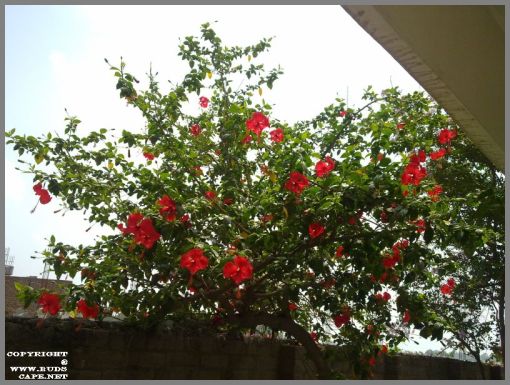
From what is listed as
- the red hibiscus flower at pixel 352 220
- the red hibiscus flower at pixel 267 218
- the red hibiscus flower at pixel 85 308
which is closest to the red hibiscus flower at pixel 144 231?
the red hibiscus flower at pixel 85 308

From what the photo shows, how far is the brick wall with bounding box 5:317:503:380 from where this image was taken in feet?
8.55

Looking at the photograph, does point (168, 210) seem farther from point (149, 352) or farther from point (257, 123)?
point (149, 352)

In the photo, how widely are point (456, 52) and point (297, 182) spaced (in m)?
0.99

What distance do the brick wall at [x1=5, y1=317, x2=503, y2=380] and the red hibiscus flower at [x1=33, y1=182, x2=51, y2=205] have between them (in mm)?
740

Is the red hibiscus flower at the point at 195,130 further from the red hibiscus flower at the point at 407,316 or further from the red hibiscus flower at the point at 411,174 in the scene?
the red hibiscus flower at the point at 407,316

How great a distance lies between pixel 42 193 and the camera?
2578 millimetres

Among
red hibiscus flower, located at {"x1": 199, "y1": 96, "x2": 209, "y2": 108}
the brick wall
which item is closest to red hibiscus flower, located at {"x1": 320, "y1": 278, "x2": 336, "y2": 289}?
the brick wall

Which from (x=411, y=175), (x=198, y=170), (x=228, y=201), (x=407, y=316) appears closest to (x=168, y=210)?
(x=228, y=201)

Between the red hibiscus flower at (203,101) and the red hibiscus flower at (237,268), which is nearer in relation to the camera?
the red hibiscus flower at (237,268)

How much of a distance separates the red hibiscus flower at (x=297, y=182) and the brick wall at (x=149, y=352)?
1476 millimetres

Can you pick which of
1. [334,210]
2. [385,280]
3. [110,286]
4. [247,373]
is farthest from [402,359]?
[110,286]

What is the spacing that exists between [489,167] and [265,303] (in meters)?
3.91

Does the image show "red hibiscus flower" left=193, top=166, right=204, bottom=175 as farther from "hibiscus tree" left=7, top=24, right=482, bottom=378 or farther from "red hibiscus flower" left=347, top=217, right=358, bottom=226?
"red hibiscus flower" left=347, top=217, right=358, bottom=226

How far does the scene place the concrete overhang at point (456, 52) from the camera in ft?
4.83
